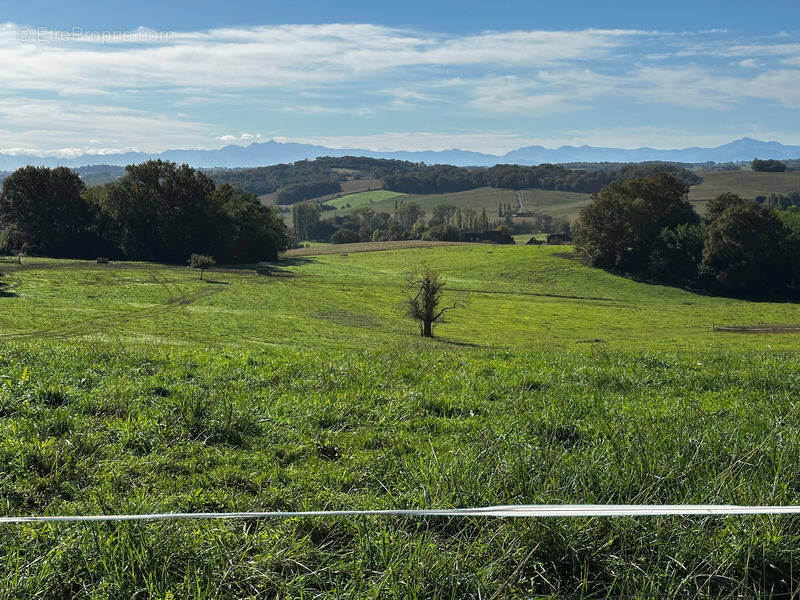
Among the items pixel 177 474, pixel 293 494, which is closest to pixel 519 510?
pixel 293 494

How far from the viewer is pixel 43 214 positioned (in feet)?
304

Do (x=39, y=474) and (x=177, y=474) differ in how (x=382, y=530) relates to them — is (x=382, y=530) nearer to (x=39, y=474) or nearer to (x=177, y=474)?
(x=177, y=474)

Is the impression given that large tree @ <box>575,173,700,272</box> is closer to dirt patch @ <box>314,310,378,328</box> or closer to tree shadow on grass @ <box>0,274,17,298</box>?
dirt patch @ <box>314,310,378,328</box>

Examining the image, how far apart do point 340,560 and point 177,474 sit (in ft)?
7.70

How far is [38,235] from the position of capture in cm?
9188

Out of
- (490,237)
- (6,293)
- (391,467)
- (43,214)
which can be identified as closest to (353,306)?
(6,293)

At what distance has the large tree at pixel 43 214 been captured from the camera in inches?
3600

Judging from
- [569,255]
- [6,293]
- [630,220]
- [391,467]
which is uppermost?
[630,220]

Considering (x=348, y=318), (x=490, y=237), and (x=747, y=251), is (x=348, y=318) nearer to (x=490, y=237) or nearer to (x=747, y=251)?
(x=747, y=251)

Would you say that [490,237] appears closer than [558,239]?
No

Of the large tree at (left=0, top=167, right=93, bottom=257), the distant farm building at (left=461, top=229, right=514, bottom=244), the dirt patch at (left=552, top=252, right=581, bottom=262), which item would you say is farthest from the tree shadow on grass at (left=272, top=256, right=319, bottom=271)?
the distant farm building at (left=461, top=229, right=514, bottom=244)

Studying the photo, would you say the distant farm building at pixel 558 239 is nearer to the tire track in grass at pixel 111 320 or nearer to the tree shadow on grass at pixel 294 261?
the tree shadow on grass at pixel 294 261

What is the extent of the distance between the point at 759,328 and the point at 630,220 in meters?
43.3

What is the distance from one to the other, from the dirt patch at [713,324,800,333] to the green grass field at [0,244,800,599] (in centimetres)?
4965
